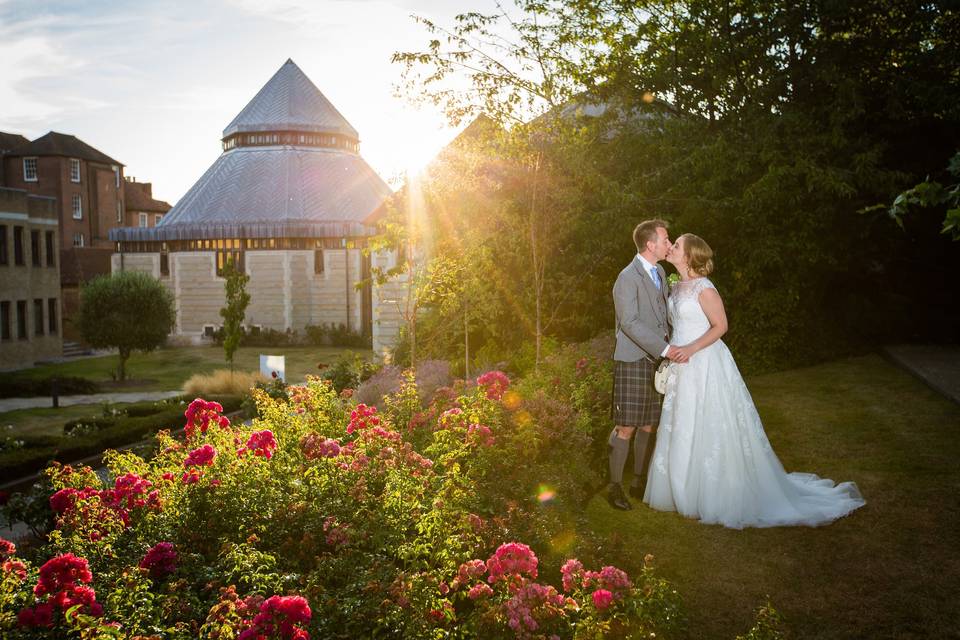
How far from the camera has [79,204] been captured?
58719 millimetres

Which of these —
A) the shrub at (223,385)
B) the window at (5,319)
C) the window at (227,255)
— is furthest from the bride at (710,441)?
the window at (227,255)

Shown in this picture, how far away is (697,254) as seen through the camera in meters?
7.01

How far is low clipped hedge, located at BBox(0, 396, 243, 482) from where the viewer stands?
12180 mm

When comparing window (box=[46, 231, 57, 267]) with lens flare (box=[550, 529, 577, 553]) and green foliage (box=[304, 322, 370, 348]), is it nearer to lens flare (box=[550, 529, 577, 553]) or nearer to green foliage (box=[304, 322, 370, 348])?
green foliage (box=[304, 322, 370, 348])

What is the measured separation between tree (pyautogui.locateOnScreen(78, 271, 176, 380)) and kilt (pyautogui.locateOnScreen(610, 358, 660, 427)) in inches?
999

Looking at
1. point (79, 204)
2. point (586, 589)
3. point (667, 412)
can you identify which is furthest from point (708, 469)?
point (79, 204)

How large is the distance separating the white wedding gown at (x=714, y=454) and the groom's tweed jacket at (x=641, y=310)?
185mm

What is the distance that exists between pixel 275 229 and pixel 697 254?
38124 millimetres

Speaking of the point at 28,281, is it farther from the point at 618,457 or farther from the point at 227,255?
the point at 618,457

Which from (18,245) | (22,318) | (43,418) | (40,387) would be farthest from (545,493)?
(18,245)

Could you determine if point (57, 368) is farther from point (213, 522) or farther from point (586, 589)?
point (586, 589)

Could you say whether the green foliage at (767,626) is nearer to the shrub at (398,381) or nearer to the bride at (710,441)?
the bride at (710,441)

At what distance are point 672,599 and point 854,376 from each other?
1286 cm

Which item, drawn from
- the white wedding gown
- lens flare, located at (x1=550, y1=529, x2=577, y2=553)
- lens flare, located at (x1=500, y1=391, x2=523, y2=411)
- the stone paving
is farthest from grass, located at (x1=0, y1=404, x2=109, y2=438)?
the stone paving
